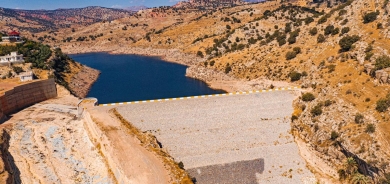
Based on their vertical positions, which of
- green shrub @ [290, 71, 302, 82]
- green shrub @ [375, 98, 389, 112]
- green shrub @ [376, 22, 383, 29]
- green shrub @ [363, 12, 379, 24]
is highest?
green shrub @ [363, 12, 379, 24]

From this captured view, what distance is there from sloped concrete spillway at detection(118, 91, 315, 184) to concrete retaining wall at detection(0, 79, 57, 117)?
2171 cm

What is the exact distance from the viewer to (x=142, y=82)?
93.4m

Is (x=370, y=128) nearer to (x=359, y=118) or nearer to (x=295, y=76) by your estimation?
(x=359, y=118)

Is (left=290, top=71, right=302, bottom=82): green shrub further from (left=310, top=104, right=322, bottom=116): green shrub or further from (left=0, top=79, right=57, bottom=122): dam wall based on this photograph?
(left=0, top=79, right=57, bottom=122): dam wall

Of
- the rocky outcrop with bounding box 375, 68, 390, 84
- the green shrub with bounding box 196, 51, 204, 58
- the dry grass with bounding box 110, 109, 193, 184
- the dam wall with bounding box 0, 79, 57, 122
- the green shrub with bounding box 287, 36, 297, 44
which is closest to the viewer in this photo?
the dry grass with bounding box 110, 109, 193, 184

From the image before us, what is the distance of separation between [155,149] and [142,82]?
55.9 meters

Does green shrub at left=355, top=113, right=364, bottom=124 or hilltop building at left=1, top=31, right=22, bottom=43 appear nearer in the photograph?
green shrub at left=355, top=113, right=364, bottom=124

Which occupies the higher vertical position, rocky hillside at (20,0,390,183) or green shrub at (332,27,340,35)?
green shrub at (332,27,340,35)

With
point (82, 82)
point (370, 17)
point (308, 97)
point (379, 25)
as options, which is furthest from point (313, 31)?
point (82, 82)

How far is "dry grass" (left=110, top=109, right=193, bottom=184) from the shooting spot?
34.8 meters

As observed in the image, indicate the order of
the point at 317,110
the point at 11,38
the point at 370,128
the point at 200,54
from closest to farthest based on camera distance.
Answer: the point at 370,128 < the point at 317,110 < the point at 11,38 < the point at 200,54

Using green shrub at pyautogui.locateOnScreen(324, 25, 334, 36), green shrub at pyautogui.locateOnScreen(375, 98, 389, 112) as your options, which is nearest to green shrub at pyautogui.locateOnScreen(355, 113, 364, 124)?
green shrub at pyautogui.locateOnScreen(375, 98, 389, 112)

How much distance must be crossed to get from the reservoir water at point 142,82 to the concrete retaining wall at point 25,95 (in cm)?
1255

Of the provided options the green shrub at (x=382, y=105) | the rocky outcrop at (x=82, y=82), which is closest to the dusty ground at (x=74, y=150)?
the rocky outcrop at (x=82, y=82)
